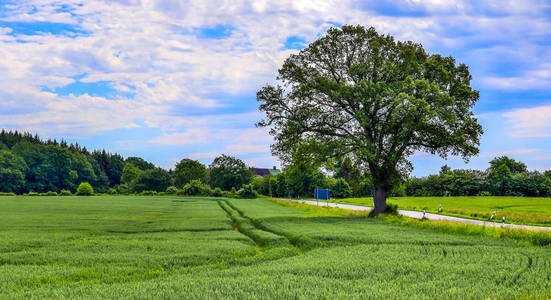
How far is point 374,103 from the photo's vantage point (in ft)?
112

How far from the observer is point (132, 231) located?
25750mm

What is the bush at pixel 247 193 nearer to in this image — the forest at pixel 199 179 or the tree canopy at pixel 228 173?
the forest at pixel 199 179

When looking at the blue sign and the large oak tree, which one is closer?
the large oak tree

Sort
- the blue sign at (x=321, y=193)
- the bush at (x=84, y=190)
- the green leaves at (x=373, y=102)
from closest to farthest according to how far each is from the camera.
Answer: the green leaves at (x=373, y=102), the blue sign at (x=321, y=193), the bush at (x=84, y=190)

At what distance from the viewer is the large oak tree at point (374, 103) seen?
35.0 m

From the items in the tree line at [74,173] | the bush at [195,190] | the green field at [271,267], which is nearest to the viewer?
the green field at [271,267]

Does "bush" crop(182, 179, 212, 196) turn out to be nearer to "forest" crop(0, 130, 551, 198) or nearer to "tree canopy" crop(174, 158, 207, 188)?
"forest" crop(0, 130, 551, 198)

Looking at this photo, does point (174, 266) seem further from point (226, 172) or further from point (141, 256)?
point (226, 172)

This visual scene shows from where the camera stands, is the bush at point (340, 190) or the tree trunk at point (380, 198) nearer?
the tree trunk at point (380, 198)

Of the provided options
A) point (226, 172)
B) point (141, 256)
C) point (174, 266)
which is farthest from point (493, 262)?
point (226, 172)

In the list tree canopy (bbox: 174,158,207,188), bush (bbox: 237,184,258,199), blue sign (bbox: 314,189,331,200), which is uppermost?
tree canopy (bbox: 174,158,207,188)

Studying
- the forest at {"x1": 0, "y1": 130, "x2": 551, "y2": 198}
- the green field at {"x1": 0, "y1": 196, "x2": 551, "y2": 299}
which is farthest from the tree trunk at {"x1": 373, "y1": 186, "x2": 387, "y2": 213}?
the forest at {"x1": 0, "y1": 130, "x2": 551, "y2": 198}

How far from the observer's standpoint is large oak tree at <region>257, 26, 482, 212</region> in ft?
115

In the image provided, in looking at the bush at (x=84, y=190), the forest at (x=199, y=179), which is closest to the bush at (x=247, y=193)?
the forest at (x=199, y=179)
